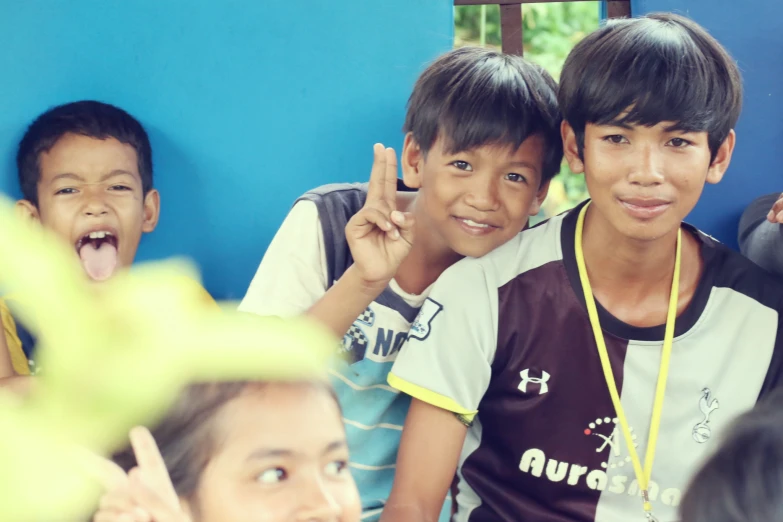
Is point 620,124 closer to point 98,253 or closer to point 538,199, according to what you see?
point 538,199

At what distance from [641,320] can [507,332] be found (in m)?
0.22

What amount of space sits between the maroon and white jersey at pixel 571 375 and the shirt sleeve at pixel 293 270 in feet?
0.72

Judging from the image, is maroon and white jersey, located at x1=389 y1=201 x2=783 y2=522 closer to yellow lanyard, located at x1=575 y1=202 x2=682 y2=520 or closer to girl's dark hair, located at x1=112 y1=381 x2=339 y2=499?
yellow lanyard, located at x1=575 y1=202 x2=682 y2=520

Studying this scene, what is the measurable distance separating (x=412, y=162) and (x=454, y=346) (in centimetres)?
41

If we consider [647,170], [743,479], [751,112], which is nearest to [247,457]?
[743,479]

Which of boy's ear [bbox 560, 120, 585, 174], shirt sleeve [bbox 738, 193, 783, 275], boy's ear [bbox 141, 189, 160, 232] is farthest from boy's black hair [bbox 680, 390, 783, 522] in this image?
boy's ear [bbox 141, 189, 160, 232]

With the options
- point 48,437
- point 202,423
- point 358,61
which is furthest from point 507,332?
point 48,437

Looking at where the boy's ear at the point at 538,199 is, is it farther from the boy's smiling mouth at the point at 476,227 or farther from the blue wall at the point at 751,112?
the blue wall at the point at 751,112

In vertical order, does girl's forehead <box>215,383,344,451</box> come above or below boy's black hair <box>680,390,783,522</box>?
above

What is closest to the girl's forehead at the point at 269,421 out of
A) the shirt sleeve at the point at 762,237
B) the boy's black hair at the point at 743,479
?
the boy's black hair at the point at 743,479

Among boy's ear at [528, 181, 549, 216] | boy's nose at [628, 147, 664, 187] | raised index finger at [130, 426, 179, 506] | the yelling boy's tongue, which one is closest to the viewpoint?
raised index finger at [130, 426, 179, 506]

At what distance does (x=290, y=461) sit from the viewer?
0.55 meters

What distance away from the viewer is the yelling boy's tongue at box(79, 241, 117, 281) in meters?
1.77

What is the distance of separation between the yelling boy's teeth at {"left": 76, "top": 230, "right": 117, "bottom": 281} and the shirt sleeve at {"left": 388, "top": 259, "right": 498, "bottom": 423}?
2.17 ft
